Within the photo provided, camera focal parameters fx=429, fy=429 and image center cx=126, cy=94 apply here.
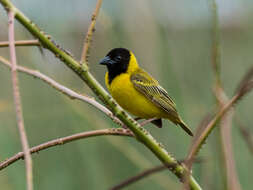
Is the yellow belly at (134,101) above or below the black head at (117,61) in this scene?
below

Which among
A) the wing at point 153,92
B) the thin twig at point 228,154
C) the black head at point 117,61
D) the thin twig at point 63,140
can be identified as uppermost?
the black head at point 117,61

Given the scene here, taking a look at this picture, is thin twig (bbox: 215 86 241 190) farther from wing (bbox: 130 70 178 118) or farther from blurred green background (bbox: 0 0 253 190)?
wing (bbox: 130 70 178 118)

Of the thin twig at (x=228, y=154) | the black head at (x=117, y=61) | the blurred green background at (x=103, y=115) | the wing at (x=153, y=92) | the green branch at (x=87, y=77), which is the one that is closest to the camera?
the thin twig at (x=228, y=154)

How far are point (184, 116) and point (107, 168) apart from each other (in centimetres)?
38

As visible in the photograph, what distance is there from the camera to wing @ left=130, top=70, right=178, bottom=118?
206cm

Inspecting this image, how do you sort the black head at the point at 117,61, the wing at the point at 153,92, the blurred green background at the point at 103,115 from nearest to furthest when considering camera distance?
the blurred green background at the point at 103,115 → the wing at the point at 153,92 → the black head at the point at 117,61

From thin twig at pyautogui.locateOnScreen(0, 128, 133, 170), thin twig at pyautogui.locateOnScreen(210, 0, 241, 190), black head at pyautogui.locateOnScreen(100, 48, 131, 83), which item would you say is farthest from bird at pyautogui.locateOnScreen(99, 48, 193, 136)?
thin twig at pyautogui.locateOnScreen(210, 0, 241, 190)

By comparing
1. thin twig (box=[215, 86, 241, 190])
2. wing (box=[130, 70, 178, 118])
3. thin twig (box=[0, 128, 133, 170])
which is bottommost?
thin twig (box=[215, 86, 241, 190])

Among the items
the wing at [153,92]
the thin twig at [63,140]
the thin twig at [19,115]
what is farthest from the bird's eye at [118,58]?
the thin twig at [19,115]

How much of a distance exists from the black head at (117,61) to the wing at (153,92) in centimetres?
9

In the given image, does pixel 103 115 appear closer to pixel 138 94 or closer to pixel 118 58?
pixel 138 94

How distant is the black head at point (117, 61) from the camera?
2189 millimetres

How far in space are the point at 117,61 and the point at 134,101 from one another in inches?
10.5

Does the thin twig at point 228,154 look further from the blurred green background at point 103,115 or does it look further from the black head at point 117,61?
the black head at point 117,61
